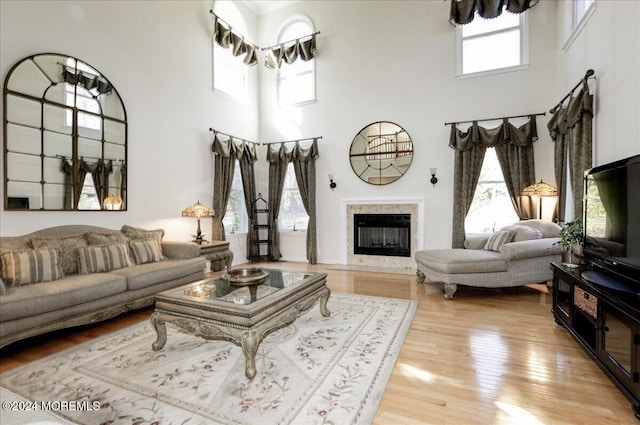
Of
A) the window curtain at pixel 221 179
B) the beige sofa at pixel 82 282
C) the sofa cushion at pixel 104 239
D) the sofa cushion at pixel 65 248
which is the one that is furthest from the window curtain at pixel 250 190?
the sofa cushion at pixel 65 248

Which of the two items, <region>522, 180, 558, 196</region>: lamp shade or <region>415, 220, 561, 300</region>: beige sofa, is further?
<region>522, 180, 558, 196</region>: lamp shade

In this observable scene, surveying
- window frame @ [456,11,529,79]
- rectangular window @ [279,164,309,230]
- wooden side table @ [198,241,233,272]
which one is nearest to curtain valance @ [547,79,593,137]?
window frame @ [456,11,529,79]

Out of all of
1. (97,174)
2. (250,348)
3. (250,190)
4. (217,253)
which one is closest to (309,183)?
(250,190)

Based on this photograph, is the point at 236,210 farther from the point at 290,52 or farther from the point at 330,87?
the point at 290,52

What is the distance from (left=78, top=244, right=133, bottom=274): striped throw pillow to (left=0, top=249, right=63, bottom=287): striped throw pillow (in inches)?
8.4

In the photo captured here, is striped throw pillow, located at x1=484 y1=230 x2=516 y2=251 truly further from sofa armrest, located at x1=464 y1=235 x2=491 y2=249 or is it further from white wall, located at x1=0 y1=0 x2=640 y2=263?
white wall, located at x1=0 y1=0 x2=640 y2=263

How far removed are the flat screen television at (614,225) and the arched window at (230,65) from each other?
5779mm

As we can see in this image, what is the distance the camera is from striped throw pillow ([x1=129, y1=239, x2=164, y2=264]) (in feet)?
12.7

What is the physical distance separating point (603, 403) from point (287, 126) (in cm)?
628

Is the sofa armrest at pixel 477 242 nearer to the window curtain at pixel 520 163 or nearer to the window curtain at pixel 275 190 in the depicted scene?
the window curtain at pixel 520 163

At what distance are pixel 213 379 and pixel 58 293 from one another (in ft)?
5.52

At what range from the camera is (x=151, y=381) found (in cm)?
215

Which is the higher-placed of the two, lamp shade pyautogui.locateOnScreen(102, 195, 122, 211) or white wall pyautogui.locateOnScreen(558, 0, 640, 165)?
white wall pyautogui.locateOnScreen(558, 0, 640, 165)

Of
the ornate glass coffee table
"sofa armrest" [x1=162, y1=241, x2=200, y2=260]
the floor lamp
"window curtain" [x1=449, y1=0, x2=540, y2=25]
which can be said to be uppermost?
"window curtain" [x1=449, y1=0, x2=540, y2=25]
